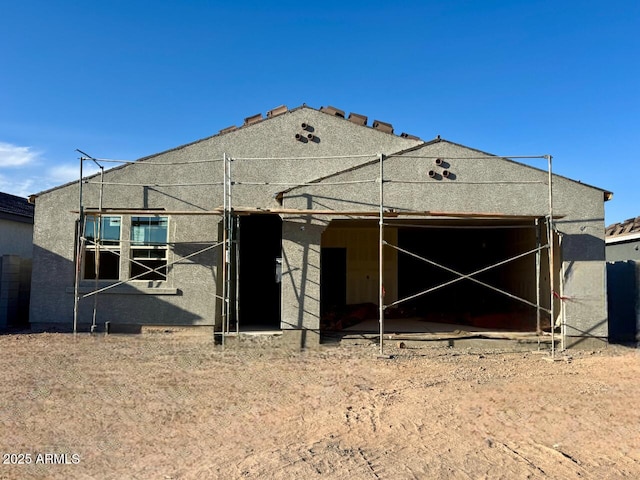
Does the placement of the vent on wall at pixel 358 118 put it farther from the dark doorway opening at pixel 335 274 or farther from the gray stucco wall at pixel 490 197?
the dark doorway opening at pixel 335 274

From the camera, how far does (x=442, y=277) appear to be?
666 inches

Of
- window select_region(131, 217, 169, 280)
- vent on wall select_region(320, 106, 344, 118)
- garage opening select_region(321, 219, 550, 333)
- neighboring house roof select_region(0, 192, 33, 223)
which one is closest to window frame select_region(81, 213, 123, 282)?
window select_region(131, 217, 169, 280)

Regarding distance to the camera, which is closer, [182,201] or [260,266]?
[182,201]

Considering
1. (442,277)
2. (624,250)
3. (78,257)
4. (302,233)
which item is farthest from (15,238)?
(624,250)

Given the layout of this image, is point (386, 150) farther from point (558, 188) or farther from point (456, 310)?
point (456, 310)

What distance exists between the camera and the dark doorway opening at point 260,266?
14391 millimetres

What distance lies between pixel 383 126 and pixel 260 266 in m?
5.37

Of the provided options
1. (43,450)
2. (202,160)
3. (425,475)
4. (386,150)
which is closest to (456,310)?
(386,150)

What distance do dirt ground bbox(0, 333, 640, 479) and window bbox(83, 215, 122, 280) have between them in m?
2.53

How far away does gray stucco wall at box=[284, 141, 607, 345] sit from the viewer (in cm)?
1039

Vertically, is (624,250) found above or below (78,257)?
above

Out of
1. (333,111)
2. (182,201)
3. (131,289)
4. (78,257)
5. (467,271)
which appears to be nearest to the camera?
(78,257)

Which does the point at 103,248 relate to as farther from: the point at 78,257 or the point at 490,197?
the point at 490,197

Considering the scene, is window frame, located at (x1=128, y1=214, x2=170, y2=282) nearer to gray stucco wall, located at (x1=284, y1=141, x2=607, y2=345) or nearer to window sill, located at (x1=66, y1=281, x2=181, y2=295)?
window sill, located at (x1=66, y1=281, x2=181, y2=295)
